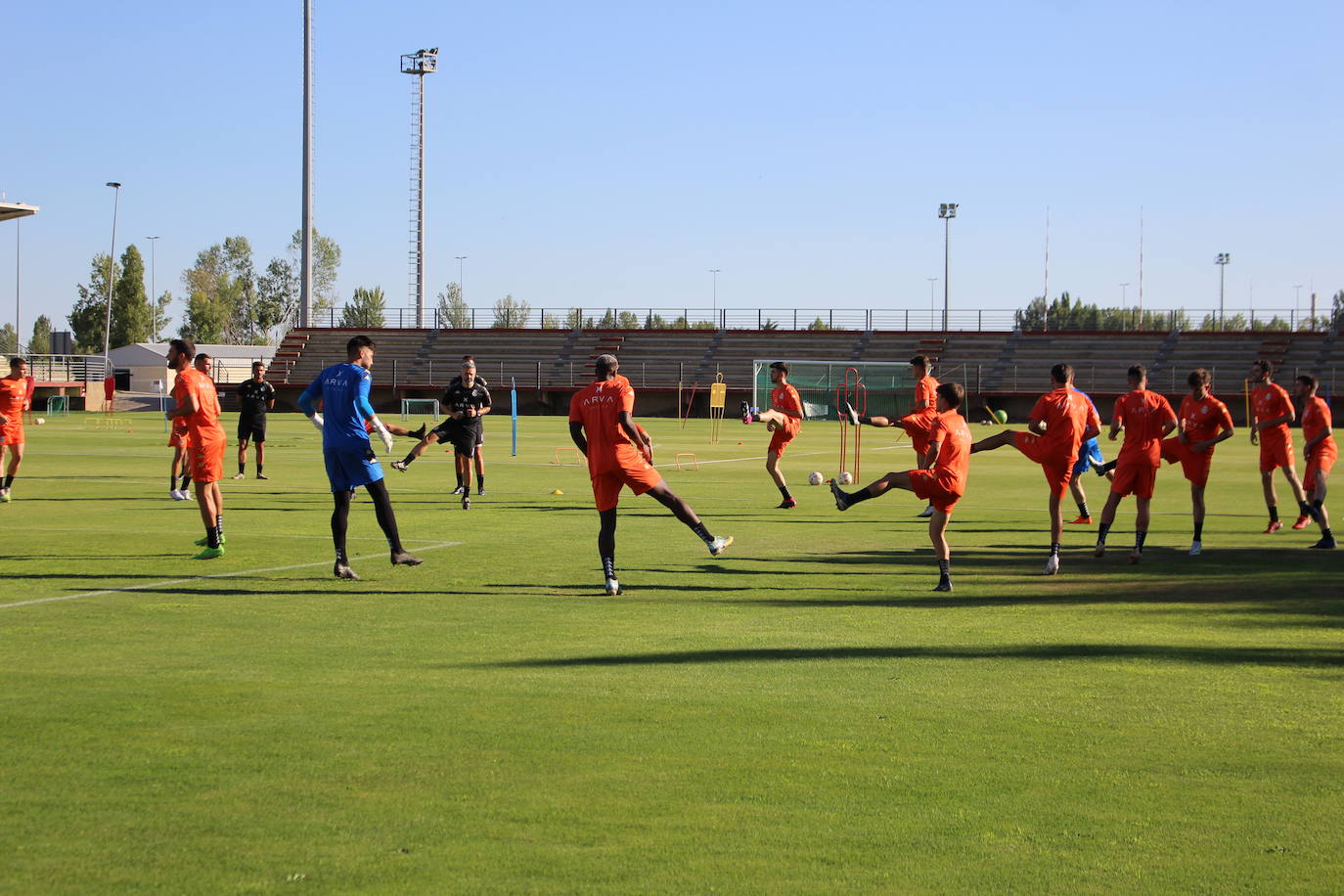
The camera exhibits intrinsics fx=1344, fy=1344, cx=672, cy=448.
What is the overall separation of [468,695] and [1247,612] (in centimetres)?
665

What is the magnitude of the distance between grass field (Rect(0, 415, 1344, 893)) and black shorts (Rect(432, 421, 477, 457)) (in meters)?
5.54

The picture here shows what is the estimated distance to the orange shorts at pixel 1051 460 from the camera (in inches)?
522

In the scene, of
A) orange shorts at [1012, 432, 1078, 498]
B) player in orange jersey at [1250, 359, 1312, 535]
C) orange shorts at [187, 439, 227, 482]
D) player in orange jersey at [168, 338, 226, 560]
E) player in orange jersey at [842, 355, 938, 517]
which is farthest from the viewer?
player in orange jersey at [842, 355, 938, 517]

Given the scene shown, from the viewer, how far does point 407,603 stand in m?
10.7

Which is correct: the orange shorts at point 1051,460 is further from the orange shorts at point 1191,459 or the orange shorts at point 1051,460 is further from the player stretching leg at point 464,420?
the player stretching leg at point 464,420

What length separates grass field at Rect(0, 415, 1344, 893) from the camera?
4.88 m

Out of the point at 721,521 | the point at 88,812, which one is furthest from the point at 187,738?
the point at 721,521

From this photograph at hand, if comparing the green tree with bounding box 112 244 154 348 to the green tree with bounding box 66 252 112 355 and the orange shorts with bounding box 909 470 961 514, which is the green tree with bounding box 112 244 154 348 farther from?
the orange shorts with bounding box 909 470 961 514

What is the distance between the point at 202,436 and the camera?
45.2 feet

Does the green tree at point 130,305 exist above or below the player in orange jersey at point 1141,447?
above

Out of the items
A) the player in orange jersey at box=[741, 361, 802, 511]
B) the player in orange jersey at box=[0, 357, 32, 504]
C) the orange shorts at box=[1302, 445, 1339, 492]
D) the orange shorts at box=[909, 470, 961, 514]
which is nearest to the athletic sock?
the orange shorts at box=[909, 470, 961, 514]

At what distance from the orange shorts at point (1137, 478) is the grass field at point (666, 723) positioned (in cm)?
81

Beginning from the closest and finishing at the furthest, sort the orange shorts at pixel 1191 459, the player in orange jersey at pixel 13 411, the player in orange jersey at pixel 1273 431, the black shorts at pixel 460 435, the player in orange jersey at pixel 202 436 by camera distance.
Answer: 1. the player in orange jersey at pixel 202 436
2. the orange shorts at pixel 1191 459
3. the player in orange jersey at pixel 1273 431
4. the black shorts at pixel 460 435
5. the player in orange jersey at pixel 13 411

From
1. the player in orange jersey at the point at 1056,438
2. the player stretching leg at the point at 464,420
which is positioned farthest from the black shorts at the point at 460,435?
the player in orange jersey at the point at 1056,438
